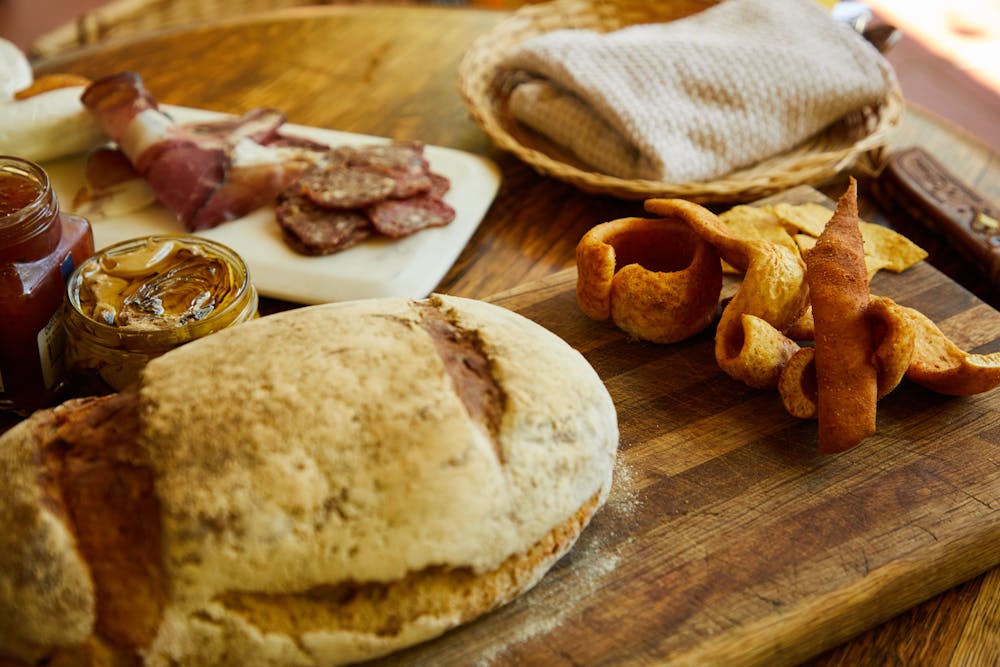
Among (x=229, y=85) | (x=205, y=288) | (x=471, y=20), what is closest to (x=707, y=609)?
(x=205, y=288)

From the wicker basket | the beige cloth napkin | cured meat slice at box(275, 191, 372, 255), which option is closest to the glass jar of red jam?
cured meat slice at box(275, 191, 372, 255)

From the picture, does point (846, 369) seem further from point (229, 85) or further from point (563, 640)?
point (229, 85)

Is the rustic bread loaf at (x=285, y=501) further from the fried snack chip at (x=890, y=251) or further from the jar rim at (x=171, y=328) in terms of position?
the fried snack chip at (x=890, y=251)

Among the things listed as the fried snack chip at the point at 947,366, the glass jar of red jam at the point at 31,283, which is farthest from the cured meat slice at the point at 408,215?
the fried snack chip at the point at 947,366

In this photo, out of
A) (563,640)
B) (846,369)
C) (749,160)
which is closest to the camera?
(563,640)

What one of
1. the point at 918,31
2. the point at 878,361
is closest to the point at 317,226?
the point at 878,361

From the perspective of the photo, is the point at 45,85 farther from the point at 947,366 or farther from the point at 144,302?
the point at 947,366
